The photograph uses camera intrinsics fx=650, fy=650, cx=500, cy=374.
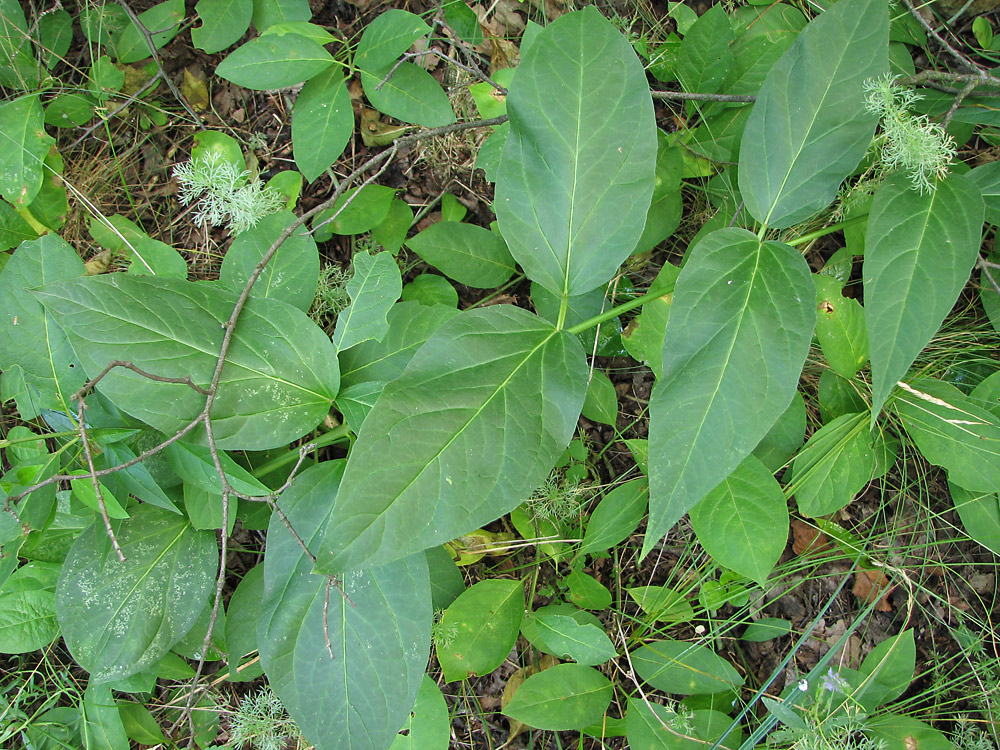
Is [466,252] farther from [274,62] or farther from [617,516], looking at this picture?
[617,516]

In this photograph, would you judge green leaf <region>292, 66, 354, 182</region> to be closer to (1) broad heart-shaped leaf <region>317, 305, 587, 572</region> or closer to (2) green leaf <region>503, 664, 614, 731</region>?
(1) broad heart-shaped leaf <region>317, 305, 587, 572</region>

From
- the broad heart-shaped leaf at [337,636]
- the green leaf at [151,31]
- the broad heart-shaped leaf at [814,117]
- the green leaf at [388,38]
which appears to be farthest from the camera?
the green leaf at [151,31]

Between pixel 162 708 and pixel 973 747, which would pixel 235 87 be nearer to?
pixel 162 708

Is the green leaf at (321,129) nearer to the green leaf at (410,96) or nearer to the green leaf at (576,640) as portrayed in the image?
the green leaf at (410,96)

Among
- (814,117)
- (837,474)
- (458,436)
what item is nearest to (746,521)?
(837,474)

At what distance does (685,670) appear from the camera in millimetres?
2186

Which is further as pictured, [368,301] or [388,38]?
[388,38]

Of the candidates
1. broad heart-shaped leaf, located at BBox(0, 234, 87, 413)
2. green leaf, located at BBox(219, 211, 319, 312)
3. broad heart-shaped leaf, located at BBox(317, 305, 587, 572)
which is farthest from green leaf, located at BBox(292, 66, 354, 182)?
broad heart-shaped leaf, located at BBox(317, 305, 587, 572)

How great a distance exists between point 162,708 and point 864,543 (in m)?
2.55

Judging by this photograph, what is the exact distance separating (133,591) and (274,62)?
166 centimetres

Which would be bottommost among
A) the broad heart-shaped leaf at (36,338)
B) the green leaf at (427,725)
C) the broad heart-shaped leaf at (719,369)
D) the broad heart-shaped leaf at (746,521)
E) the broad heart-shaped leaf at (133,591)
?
the green leaf at (427,725)

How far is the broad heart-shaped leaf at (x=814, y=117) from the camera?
4.94 ft

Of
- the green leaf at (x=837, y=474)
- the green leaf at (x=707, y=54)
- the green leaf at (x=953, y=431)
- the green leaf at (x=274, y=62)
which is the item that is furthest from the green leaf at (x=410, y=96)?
the green leaf at (x=953, y=431)

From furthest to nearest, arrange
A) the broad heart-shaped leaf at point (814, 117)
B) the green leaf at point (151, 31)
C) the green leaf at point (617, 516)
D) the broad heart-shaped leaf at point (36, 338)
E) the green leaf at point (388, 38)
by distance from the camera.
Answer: the green leaf at point (151, 31) < the green leaf at point (617, 516) < the green leaf at point (388, 38) < the broad heart-shaped leaf at point (36, 338) < the broad heart-shaped leaf at point (814, 117)
